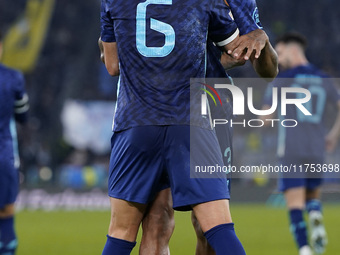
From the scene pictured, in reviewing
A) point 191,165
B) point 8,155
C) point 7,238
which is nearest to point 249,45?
point 191,165

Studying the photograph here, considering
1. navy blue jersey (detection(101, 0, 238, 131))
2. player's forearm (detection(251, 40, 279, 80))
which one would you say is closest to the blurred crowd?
player's forearm (detection(251, 40, 279, 80))

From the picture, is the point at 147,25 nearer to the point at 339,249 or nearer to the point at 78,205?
the point at 339,249

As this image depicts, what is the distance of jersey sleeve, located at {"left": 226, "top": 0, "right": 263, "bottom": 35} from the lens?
114 inches

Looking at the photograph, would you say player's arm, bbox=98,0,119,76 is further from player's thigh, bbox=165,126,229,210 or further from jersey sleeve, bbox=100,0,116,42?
player's thigh, bbox=165,126,229,210

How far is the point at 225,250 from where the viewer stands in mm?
2729

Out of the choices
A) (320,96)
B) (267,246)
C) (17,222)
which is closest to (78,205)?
(17,222)

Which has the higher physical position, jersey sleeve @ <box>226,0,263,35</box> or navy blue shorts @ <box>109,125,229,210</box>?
jersey sleeve @ <box>226,0,263,35</box>

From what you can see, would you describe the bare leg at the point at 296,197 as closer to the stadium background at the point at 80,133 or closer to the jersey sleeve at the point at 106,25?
the stadium background at the point at 80,133

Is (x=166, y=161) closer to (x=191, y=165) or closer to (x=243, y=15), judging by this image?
(x=191, y=165)

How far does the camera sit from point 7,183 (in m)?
5.18

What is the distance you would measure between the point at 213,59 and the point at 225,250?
95cm

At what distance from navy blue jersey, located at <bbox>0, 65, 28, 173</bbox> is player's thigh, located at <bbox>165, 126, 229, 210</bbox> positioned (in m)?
2.58

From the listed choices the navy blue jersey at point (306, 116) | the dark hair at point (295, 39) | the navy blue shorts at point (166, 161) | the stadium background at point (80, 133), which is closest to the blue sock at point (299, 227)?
the navy blue jersey at point (306, 116)

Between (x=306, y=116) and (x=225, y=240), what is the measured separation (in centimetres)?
390
